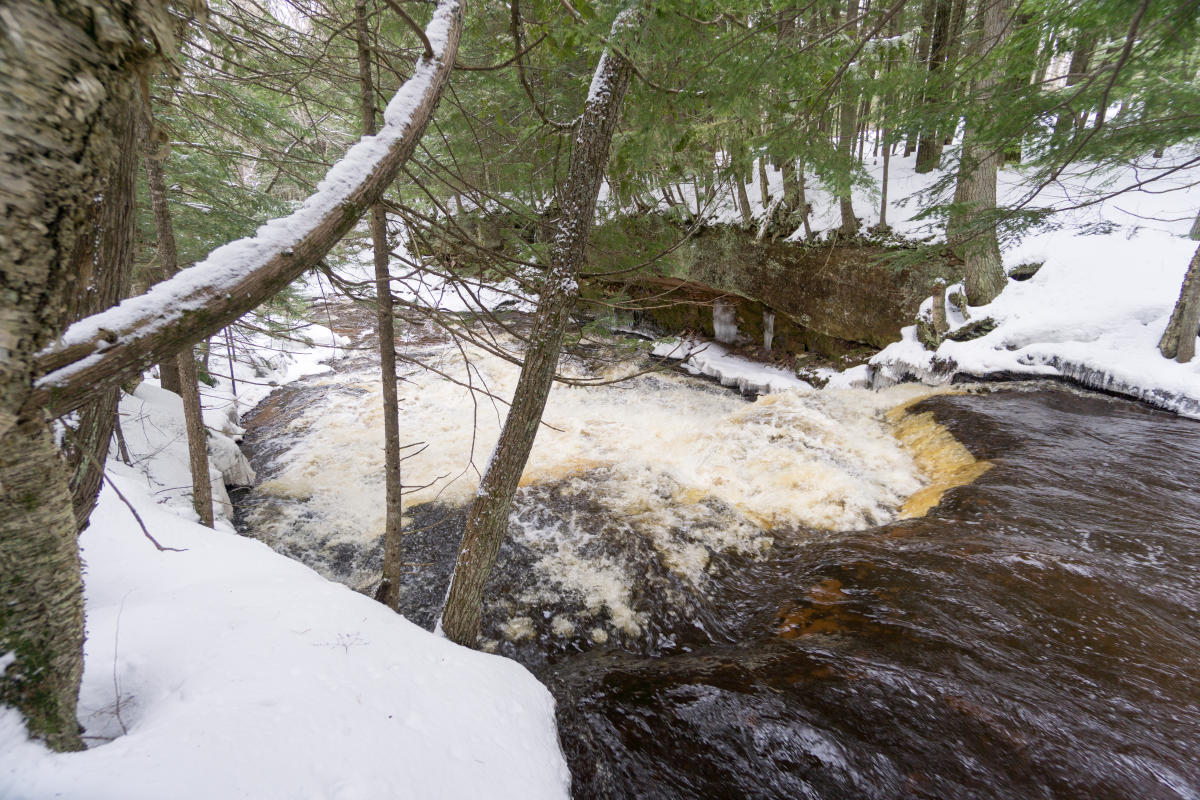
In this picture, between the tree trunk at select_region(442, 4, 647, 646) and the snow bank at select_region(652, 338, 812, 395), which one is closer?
the tree trunk at select_region(442, 4, 647, 646)

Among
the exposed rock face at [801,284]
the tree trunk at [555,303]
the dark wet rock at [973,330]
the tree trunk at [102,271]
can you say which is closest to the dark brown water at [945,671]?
the tree trunk at [555,303]

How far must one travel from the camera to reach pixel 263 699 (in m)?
1.95

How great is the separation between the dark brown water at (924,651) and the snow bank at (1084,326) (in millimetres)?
1617

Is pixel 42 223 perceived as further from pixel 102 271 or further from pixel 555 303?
pixel 555 303

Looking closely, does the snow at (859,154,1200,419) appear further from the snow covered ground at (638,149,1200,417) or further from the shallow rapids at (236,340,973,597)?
the shallow rapids at (236,340,973,597)

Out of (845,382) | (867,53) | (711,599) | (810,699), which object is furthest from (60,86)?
(845,382)

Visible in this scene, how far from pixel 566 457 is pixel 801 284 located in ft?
23.7

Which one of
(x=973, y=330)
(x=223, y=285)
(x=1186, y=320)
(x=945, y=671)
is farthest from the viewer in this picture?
(x=973, y=330)

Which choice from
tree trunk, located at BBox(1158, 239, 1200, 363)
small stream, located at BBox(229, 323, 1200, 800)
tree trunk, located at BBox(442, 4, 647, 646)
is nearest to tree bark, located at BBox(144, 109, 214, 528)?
small stream, located at BBox(229, 323, 1200, 800)

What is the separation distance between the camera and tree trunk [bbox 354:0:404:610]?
330 centimetres

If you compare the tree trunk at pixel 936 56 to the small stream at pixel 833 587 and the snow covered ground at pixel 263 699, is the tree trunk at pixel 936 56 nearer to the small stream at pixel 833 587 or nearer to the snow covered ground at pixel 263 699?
the small stream at pixel 833 587

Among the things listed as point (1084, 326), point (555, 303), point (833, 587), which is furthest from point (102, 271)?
Result: point (1084, 326)

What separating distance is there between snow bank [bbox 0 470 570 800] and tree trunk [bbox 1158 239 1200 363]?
9.94 metres

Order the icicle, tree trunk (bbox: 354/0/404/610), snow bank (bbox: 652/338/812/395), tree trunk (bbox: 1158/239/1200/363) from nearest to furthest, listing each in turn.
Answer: tree trunk (bbox: 354/0/404/610) → tree trunk (bbox: 1158/239/1200/363) → snow bank (bbox: 652/338/812/395) → the icicle
